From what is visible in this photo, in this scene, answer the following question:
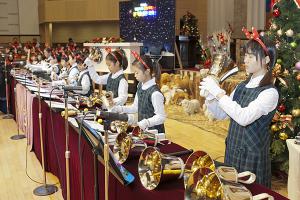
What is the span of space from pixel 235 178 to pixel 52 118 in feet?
8.19

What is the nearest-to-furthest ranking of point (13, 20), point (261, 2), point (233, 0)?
1. point (261, 2)
2. point (233, 0)
3. point (13, 20)

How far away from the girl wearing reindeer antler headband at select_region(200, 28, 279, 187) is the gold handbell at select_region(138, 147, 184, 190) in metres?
0.62

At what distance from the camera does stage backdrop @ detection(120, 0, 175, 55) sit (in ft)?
38.0

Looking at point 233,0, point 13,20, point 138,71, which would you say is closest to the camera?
point 138,71

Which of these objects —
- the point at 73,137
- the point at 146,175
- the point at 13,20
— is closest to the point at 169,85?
the point at 73,137

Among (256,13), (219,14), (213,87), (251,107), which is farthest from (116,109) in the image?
(219,14)

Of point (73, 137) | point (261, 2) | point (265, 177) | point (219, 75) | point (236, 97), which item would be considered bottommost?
point (265, 177)

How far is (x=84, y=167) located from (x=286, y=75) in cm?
236

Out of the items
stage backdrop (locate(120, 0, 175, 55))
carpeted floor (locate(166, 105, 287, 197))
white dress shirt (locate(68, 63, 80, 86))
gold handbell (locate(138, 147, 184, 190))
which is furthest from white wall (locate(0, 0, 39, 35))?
gold handbell (locate(138, 147, 184, 190))

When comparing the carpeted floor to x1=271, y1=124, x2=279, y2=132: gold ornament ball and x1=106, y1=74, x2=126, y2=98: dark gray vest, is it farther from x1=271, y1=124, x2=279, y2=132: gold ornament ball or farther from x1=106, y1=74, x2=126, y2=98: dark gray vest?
x1=106, y1=74, x2=126, y2=98: dark gray vest

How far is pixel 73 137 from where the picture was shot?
9.11 ft

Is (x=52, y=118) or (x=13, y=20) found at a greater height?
(x=13, y=20)

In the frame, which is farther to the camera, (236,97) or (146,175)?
(236,97)

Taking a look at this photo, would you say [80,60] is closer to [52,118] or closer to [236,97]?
[52,118]
